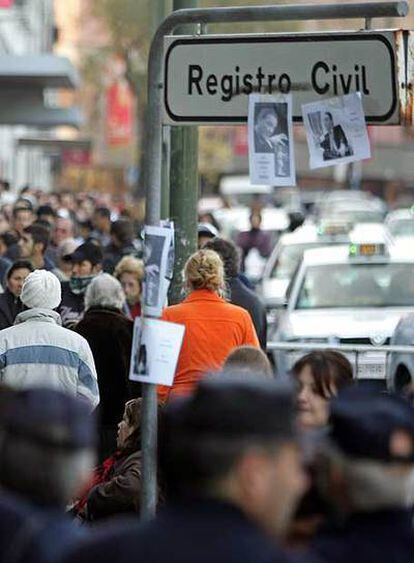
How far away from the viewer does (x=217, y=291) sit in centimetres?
995

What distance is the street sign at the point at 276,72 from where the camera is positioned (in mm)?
7586

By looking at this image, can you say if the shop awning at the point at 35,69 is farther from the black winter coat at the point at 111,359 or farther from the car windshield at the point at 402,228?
the black winter coat at the point at 111,359

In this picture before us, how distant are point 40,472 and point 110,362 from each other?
717 centimetres

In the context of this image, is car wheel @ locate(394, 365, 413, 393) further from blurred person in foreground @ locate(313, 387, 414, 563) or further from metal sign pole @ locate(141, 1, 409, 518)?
Answer: blurred person in foreground @ locate(313, 387, 414, 563)

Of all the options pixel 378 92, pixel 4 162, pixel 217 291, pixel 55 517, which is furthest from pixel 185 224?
pixel 4 162

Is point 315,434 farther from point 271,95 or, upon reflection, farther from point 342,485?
point 271,95

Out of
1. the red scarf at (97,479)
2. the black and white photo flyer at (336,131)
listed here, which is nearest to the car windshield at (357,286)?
the red scarf at (97,479)

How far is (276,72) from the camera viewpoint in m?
7.72

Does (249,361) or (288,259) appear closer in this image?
(249,361)

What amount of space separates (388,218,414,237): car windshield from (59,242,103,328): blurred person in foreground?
19409mm

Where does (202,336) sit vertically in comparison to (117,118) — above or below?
below

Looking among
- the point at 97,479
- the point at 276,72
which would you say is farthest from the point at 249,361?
the point at 97,479

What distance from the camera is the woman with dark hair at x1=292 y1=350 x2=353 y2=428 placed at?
6406 millimetres

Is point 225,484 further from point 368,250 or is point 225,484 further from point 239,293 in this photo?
point 368,250
